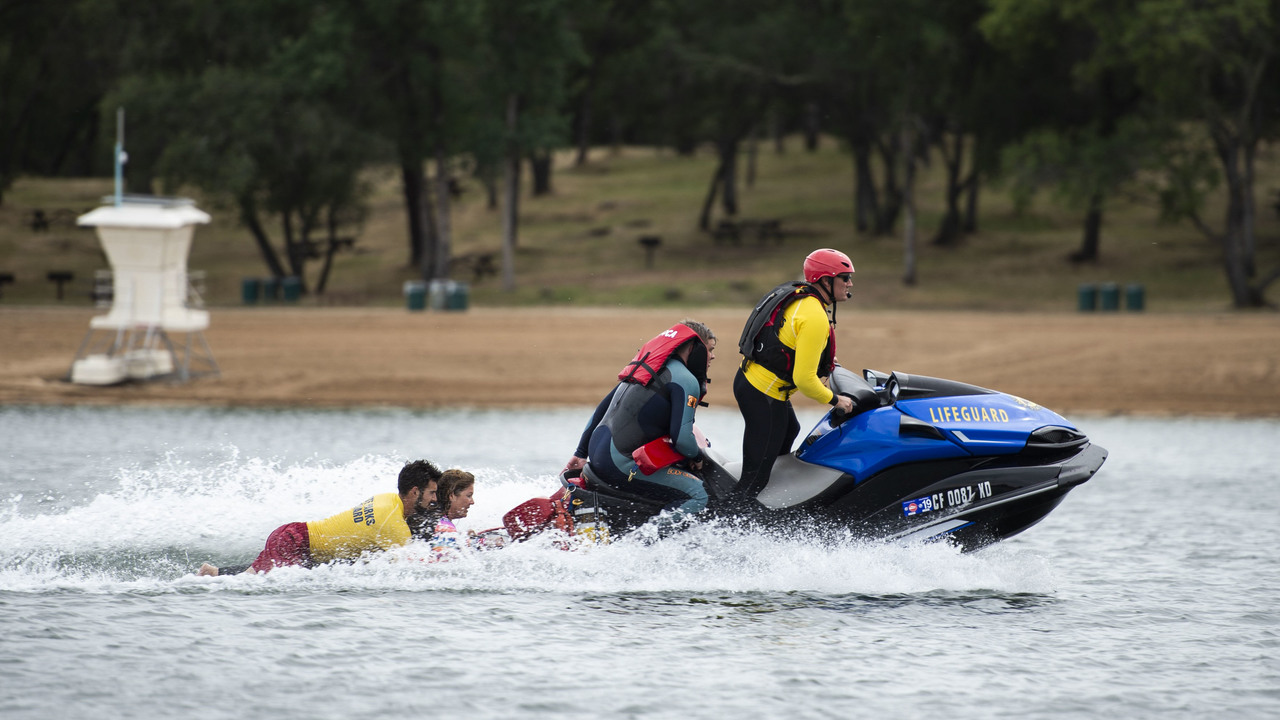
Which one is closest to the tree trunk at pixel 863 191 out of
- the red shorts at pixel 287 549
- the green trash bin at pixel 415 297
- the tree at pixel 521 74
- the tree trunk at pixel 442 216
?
the tree at pixel 521 74

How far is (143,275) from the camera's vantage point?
20.0 meters

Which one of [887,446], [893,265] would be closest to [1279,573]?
[887,446]

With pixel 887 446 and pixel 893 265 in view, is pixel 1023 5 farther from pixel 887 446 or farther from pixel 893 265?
pixel 887 446

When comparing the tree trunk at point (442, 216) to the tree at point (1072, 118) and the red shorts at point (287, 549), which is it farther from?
the red shorts at point (287, 549)

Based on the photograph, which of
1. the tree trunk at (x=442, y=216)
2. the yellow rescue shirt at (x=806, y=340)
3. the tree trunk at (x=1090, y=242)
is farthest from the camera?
the tree trunk at (x=1090, y=242)

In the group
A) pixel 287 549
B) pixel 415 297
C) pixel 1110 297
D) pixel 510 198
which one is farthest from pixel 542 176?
pixel 287 549

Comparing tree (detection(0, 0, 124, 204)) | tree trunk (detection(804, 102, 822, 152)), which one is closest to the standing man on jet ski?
tree (detection(0, 0, 124, 204))

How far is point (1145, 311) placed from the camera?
31.4 meters

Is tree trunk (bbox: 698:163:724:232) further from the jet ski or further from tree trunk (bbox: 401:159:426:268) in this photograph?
the jet ski

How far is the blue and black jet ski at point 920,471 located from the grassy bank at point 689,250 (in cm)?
2560

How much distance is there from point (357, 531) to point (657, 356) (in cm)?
216

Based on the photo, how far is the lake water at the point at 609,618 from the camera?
6.49 meters

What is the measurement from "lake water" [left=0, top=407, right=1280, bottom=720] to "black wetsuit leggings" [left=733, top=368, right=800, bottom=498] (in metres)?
0.37

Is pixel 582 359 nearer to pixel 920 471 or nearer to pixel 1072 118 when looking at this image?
pixel 920 471
